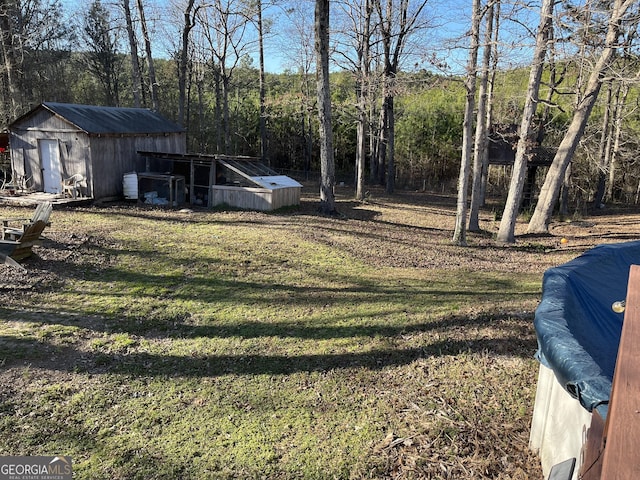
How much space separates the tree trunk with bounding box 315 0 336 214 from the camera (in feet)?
47.6

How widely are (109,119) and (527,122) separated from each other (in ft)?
48.1

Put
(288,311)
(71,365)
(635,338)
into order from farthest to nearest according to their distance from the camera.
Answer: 1. (288,311)
2. (71,365)
3. (635,338)

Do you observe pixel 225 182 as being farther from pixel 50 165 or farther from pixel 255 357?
pixel 255 357

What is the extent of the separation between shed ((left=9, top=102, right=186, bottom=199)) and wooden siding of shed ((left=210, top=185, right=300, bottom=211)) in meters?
3.71

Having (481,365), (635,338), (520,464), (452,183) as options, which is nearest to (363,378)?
(481,365)

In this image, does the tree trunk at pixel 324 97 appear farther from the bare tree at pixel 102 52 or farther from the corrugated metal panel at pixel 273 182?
the bare tree at pixel 102 52

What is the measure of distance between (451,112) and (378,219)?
1634 cm

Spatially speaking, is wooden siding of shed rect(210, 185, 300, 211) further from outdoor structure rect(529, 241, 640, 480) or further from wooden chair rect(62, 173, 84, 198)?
outdoor structure rect(529, 241, 640, 480)

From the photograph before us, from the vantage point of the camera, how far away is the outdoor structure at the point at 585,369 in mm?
1151

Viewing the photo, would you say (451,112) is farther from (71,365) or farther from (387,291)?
(71,365)

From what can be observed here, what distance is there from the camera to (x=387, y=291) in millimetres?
7672

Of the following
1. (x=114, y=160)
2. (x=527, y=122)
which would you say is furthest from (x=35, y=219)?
(x=527, y=122)

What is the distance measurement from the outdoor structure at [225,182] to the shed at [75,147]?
0.83m

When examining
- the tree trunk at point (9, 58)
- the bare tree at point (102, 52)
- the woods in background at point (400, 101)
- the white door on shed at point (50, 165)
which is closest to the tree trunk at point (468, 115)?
the woods in background at point (400, 101)
